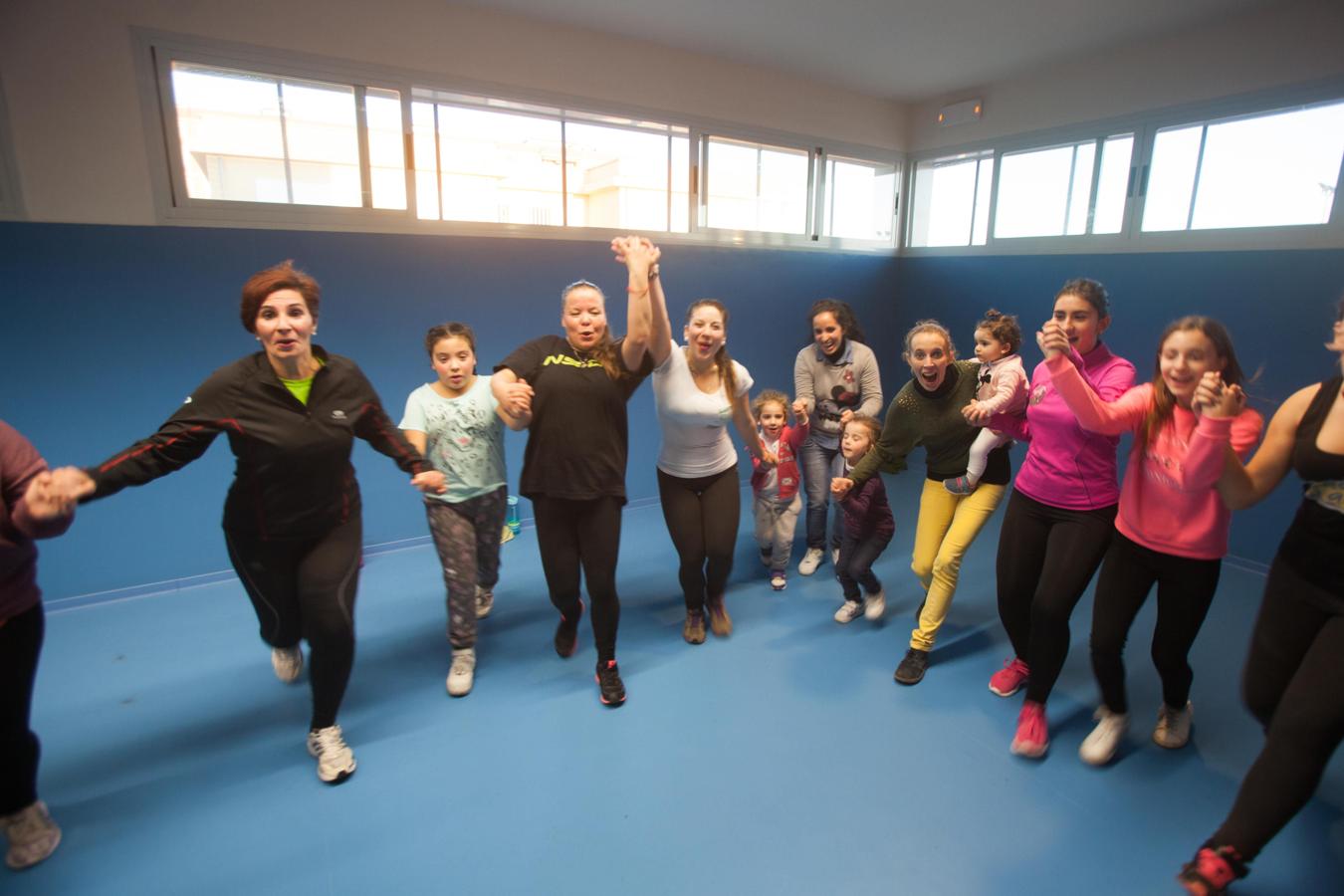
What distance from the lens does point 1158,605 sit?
1.96 metres

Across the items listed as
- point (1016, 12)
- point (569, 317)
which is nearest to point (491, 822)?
point (569, 317)

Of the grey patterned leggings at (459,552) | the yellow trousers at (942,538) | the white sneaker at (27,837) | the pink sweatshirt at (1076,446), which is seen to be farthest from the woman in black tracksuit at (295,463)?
the pink sweatshirt at (1076,446)

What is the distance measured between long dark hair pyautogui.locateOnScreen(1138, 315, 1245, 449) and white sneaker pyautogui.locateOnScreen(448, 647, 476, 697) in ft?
7.72

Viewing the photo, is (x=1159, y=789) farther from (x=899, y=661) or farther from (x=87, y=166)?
(x=87, y=166)

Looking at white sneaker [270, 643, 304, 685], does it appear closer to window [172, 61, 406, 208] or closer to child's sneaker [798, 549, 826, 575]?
window [172, 61, 406, 208]

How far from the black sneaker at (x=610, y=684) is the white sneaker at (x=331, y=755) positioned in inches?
32.8

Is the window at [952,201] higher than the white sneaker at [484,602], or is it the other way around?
the window at [952,201]

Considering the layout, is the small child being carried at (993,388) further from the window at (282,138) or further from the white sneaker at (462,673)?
the window at (282,138)

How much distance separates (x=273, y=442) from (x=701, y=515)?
5.06 feet

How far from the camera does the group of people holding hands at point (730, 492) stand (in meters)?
1.62

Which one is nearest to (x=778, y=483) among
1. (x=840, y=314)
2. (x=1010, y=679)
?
(x=840, y=314)

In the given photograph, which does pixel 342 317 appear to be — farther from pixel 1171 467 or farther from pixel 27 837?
pixel 1171 467

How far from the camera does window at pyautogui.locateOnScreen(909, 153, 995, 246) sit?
5168 millimetres

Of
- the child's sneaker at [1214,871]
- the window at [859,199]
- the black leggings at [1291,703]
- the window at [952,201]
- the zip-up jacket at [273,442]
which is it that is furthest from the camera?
the window at [859,199]
